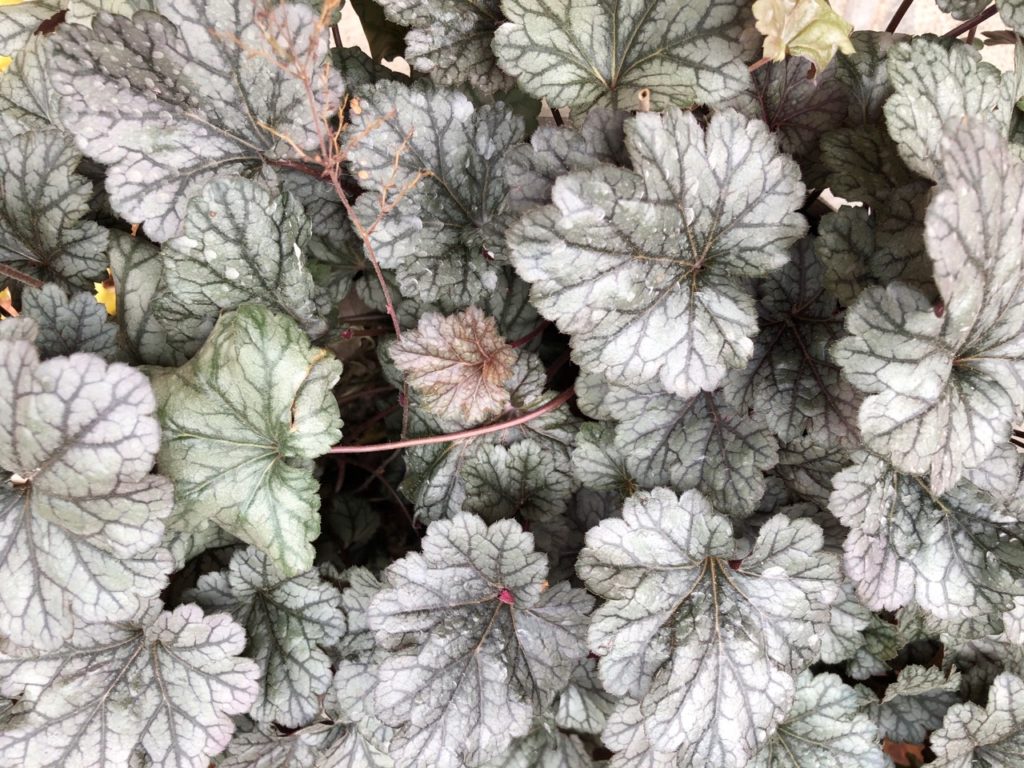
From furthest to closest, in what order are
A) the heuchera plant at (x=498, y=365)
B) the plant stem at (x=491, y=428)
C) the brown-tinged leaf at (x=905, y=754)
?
the brown-tinged leaf at (x=905, y=754)
the plant stem at (x=491, y=428)
the heuchera plant at (x=498, y=365)

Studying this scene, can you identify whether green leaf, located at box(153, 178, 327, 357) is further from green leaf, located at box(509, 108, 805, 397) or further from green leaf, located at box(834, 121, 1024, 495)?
green leaf, located at box(834, 121, 1024, 495)

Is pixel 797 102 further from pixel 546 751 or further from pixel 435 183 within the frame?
pixel 546 751

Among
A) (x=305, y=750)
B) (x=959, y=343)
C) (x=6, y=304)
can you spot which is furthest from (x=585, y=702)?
(x=6, y=304)

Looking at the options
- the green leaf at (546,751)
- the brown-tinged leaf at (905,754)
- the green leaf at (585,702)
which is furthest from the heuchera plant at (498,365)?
the brown-tinged leaf at (905,754)

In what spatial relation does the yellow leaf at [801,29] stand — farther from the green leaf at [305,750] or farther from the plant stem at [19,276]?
the green leaf at [305,750]

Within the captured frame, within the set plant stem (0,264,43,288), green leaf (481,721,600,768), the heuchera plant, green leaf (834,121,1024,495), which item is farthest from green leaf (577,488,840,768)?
plant stem (0,264,43,288)

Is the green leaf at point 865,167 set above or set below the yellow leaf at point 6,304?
above
